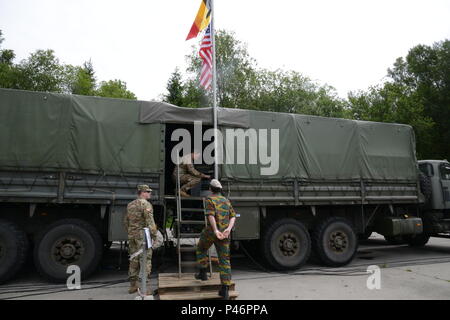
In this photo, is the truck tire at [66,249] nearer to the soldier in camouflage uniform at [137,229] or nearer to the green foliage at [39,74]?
the soldier in camouflage uniform at [137,229]

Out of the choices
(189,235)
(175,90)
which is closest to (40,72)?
(175,90)

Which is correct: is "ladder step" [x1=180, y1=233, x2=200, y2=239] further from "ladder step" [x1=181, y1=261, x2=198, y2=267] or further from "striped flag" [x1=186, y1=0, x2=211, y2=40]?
"striped flag" [x1=186, y1=0, x2=211, y2=40]

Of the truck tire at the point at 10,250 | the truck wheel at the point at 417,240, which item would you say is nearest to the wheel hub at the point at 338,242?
the truck wheel at the point at 417,240

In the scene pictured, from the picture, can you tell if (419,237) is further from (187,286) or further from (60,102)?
(60,102)

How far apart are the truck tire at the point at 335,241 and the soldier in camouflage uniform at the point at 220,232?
3.55 metres

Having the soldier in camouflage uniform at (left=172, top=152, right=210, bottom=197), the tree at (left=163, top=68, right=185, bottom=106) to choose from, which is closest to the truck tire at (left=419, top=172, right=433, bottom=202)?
the soldier in camouflage uniform at (left=172, top=152, right=210, bottom=197)

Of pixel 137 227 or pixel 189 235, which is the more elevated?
pixel 137 227

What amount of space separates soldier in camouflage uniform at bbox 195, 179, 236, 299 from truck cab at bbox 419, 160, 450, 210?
7.10 meters

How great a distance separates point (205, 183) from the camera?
8.06 m

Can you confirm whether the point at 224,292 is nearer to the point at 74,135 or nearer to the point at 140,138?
the point at 140,138

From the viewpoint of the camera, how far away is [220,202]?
17.2 feet

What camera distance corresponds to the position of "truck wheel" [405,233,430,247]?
1066cm

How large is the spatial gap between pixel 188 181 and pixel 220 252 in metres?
2.70
